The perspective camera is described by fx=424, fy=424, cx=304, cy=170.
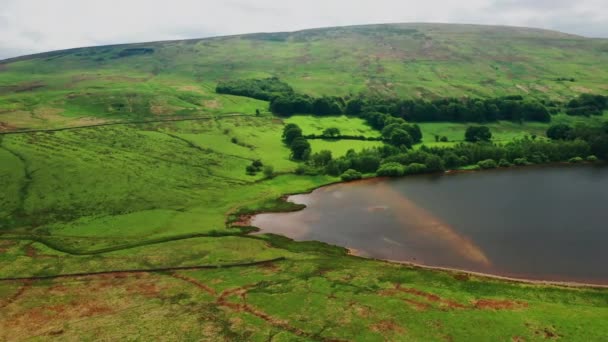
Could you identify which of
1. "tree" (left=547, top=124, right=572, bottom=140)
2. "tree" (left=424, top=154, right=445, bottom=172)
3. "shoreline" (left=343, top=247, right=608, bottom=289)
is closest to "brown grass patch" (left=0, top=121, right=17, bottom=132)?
"shoreline" (left=343, top=247, right=608, bottom=289)

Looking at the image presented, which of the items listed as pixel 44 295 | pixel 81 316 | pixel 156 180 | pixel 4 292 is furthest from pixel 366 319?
pixel 156 180

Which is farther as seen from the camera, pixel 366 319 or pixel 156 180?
pixel 156 180

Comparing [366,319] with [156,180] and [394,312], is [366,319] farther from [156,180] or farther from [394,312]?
[156,180]

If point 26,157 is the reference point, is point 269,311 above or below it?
below

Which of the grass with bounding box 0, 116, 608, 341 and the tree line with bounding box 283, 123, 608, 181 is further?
the tree line with bounding box 283, 123, 608, 181

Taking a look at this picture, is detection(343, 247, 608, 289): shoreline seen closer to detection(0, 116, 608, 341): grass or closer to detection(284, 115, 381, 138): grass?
detection(0, 116, 608, 341): grass

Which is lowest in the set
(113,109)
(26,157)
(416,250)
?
(416,250)
